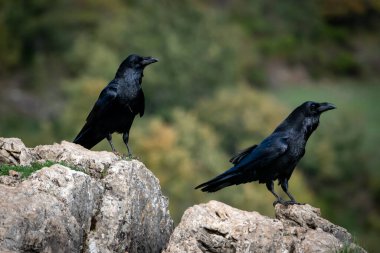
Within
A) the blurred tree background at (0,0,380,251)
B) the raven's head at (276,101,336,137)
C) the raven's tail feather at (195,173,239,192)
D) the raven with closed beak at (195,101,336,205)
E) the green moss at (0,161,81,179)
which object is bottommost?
the green moss at (0,161,81,179)

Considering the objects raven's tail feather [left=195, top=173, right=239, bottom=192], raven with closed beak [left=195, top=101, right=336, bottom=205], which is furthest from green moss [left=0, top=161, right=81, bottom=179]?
raven with closed beak [left=195, top=101, right=336, bottom=205]

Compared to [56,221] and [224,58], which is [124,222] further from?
[224,58]

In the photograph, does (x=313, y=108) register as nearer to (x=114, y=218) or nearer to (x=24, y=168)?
(x=114, y=218)

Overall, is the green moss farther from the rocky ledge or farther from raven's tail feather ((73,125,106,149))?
raven's tail feather ((73,125,106,149))

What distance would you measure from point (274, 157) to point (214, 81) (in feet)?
343

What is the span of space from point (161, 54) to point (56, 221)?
104204 millimetres

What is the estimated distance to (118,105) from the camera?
18859 millimetres

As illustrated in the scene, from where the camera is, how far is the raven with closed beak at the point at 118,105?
18.9 m

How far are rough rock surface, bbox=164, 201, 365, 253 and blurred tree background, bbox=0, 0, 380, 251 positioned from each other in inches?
2171

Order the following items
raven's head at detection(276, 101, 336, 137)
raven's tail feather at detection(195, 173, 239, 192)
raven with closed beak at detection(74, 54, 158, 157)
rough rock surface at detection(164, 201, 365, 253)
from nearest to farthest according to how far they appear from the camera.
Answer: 1. rough rock surface at detection(164, 201, 365, 253)
2. raven's tail feather at detection(195, 173, 239, 192)
3. raven's head at detection(276, 101, 336, 137)
4. raven with closed beak at detection(74, 54, 158, 157)

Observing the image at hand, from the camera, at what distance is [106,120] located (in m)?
19.0

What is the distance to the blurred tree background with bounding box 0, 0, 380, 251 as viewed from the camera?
289ft

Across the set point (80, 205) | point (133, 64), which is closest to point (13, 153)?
point (80, 205)

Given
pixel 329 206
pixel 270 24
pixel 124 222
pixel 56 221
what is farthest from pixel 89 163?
pixel 270 24
